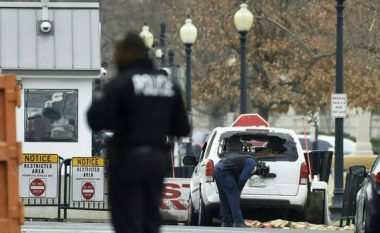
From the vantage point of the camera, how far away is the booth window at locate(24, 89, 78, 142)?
2711 centimetres

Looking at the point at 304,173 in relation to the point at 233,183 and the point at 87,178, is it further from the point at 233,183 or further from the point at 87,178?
the point at 87,178

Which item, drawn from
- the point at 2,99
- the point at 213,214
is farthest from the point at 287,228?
the point at 2,99

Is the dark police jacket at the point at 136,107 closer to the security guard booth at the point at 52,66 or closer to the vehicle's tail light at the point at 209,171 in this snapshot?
the vehicle's tail light at the point at 209,171

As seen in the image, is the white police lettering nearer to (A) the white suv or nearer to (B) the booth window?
(A) the white suv

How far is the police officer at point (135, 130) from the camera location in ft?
33.3

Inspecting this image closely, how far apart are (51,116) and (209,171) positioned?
6435mm

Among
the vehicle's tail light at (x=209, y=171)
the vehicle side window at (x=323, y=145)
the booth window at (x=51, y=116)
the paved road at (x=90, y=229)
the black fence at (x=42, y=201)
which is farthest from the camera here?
the vehicle side window at (x=323, y=145)

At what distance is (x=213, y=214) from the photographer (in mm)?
21906

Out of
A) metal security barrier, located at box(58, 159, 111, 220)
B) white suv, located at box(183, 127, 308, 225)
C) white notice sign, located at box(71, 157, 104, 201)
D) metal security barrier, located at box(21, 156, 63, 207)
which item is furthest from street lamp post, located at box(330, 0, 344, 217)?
metal security barrier, located at box(21, 156, 63, 207)

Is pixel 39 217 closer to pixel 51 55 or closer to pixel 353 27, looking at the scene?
pixel 51 55

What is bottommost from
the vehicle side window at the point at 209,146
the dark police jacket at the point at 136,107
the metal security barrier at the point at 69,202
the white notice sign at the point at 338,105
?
the metal security barrier at the point at 69,202

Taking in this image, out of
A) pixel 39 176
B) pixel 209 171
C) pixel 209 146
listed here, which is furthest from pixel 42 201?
pixel 209 171

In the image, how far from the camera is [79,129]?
27453 millimetres

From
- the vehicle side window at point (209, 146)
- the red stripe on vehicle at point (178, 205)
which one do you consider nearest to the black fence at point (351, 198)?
the vehicle side window at point (209, 146)
